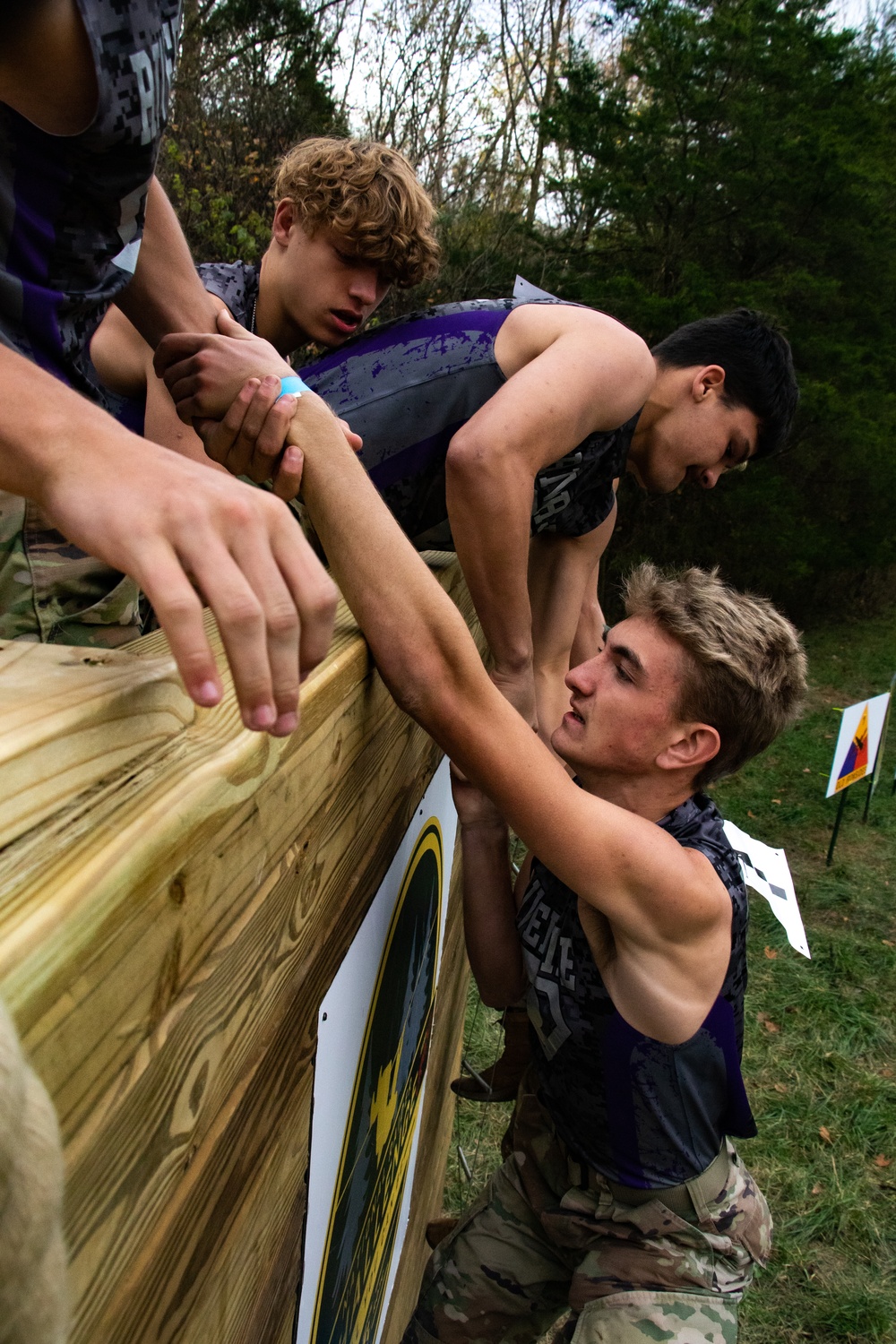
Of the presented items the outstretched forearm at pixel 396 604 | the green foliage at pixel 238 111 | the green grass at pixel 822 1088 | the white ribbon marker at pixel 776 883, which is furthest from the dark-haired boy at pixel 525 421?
the green foliage at pixel 238 111

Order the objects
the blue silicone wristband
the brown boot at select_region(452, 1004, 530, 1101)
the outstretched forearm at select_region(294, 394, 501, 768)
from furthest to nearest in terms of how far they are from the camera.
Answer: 1. the brown boot at select_region(452, 1004, 530, 1101)
2. the blue silicone wristband
3. the outstretched forearm at select_region(294, 394, 501, 768)

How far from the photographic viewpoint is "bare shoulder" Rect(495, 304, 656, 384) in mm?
2033

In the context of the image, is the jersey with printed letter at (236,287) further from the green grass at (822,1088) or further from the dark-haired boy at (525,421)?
the green grass at (822,1088)

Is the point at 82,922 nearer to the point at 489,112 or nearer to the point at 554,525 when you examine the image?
the point at 554,525

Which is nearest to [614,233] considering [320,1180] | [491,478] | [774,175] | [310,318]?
[774,175]

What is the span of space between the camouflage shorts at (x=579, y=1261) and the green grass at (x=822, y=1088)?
1.30m

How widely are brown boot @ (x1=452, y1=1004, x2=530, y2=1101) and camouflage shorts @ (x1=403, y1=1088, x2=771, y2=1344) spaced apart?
0.75 ft

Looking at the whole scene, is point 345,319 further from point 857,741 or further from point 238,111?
point 238,111

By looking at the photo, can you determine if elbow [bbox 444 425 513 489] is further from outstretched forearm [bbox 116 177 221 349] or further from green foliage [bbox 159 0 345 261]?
green foliage [bbox 159 0 345 261]

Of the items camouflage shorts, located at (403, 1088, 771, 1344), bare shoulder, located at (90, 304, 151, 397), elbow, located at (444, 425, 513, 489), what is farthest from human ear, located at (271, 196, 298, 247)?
camouflage shorts, located at (403, 1088, 771, 1344)

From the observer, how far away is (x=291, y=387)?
1.41m

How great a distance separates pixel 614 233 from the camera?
33.6 ft

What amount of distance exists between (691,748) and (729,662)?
7.1 inches

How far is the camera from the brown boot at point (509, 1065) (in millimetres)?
2385
